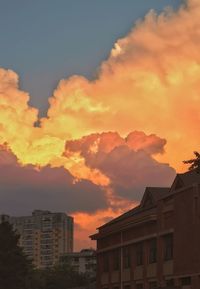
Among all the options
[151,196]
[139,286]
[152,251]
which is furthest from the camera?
[151,196]

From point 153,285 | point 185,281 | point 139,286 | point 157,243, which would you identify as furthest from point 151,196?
point 185,281

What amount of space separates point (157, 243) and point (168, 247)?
8.02ft

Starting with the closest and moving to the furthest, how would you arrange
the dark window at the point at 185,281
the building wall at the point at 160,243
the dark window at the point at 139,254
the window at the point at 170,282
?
the building wall at the point at 160,243
the dark window at the point at 185,281
the window at the point at 170,282
the dark window at the point at 139,254

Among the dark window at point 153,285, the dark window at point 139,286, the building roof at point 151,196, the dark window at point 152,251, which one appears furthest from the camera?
the building roof at point 151,196

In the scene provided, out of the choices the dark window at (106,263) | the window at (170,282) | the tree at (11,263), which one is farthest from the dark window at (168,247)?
the tree at (11,263)

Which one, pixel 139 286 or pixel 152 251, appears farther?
pixel 139 286

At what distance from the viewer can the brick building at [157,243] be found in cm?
5288

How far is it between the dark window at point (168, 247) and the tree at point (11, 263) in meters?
31.7

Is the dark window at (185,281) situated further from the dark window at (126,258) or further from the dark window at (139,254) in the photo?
the dark window at (126,258)

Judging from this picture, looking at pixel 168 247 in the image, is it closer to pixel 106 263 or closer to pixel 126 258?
pixel 126 258

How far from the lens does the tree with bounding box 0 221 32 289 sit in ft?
279

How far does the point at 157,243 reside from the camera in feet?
201

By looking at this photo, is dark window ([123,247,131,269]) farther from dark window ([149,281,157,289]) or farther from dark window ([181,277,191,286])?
dark window ([181,277,191,286])

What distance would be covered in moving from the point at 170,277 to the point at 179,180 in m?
9.39
